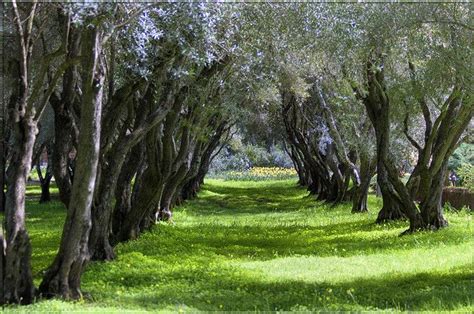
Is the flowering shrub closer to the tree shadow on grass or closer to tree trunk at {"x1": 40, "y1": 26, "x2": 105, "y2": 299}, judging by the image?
the tree shadow on grass

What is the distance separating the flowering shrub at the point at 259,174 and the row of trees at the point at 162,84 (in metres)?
34.2

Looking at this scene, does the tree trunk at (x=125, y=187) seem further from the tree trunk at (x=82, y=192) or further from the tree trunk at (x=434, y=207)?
the tree trunk at (x=434, y=207)

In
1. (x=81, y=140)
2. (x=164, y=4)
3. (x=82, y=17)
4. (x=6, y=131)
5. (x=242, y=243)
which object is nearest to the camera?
(x=82, y=17)

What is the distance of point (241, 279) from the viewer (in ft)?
40.3

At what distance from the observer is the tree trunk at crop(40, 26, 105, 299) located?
9758 mm

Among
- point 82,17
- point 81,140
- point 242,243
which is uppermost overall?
point 82,17

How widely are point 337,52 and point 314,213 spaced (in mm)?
13046

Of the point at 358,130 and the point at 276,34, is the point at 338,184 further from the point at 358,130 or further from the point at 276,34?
the point at 276,34

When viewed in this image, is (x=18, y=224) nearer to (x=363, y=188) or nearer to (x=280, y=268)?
(x=280, y=268)

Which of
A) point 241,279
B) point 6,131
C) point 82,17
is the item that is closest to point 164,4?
point 82,17

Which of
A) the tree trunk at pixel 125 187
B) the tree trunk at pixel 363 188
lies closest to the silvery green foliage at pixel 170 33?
the tree trunk at pixel 125 187

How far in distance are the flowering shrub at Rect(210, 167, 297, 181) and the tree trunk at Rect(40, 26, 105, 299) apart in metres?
47.2

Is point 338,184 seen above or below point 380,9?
below

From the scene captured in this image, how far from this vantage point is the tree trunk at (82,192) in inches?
384
